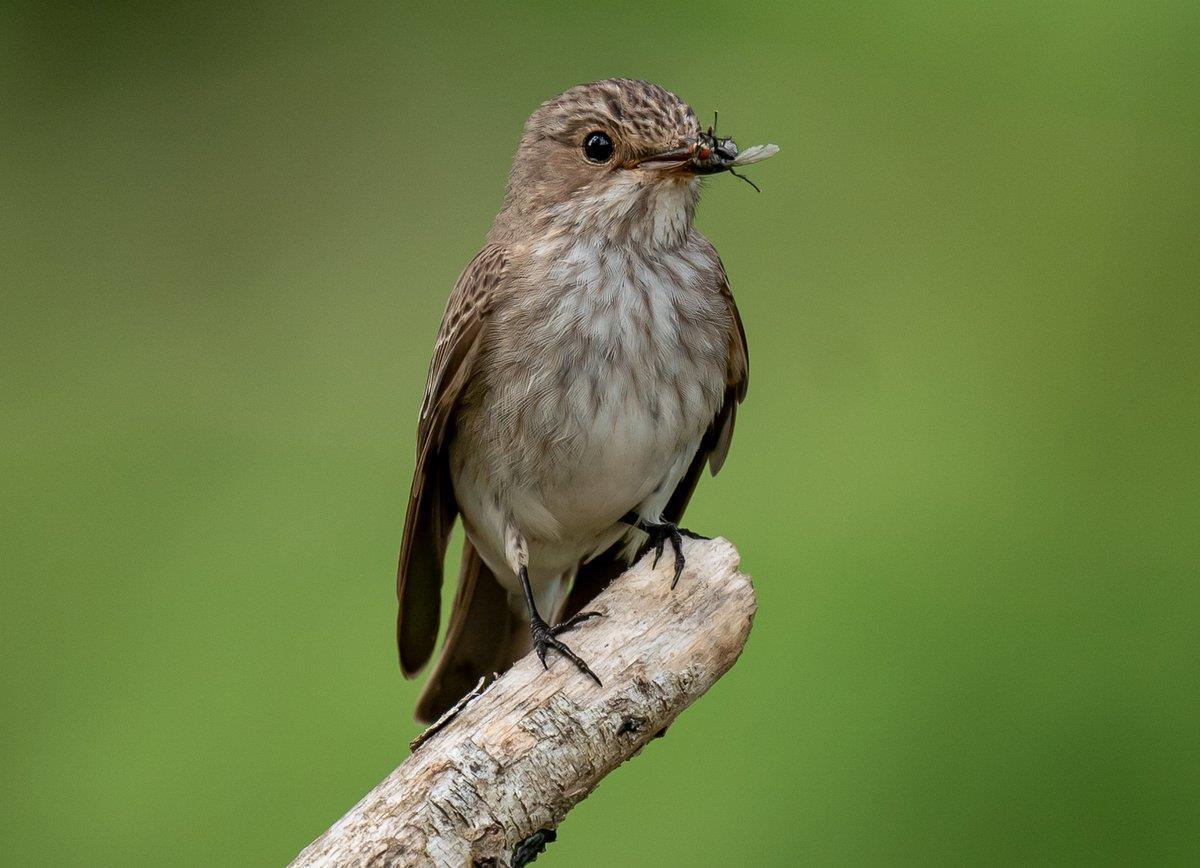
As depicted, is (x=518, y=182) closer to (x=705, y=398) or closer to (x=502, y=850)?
(x=705, y=398)

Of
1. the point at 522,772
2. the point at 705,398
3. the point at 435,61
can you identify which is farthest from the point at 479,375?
the point at 435,61

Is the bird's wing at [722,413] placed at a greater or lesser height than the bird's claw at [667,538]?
greater

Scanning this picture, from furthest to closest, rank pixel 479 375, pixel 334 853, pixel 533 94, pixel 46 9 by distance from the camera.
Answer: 1. pixel 46 9
2. pixel 533 94
3. pixel 479 375
4. pixel 334 853

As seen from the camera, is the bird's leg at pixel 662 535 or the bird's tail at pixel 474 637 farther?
the bird's tail at pixel 474 637

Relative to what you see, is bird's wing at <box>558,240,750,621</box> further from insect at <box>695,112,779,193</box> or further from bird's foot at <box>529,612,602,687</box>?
bird's foot at <box>529,612,602,687</box>

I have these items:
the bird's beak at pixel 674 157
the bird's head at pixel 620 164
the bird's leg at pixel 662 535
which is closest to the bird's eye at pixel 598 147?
the bird's head at pixel 620 164

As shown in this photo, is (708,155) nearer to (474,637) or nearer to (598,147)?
(598,147)

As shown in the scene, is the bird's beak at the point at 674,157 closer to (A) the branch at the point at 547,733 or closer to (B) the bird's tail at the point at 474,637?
(A) the branch at the point at 547,733
